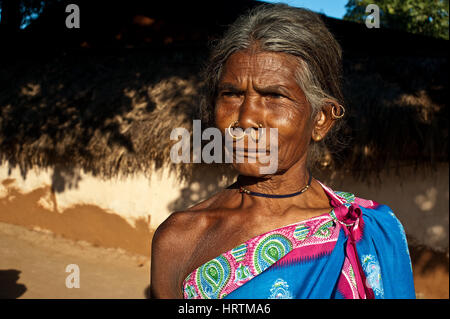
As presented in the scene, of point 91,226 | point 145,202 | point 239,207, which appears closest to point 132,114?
point 145,202

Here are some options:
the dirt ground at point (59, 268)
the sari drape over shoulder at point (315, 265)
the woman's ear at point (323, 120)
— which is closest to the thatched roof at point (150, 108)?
the dirt ground at point (59, 268)

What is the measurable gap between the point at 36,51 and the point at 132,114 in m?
2.31

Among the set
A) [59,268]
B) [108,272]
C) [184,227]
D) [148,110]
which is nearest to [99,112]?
[148,110]

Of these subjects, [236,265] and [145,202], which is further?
[145,202]

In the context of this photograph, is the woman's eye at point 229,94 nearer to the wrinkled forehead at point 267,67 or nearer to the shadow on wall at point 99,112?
the wrinkled forehead at point 267,67

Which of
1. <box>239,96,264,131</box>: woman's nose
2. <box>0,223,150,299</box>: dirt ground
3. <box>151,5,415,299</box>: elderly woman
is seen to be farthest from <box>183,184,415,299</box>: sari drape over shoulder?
<box>0,223,150,299</box>: dirt ground

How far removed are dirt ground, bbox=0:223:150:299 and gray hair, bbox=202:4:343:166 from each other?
122cm

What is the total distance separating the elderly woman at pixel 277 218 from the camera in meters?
1.20

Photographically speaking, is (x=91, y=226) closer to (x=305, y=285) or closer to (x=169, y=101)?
(x=169, y=101)

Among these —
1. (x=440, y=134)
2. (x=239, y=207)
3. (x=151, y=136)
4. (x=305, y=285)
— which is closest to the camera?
(x=305, y=285)

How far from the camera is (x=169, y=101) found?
5.52m

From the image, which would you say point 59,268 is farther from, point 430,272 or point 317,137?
point 430,272

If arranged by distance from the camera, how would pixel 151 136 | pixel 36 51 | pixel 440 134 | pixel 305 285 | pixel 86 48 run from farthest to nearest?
pixel 86 48
pixel 36 51
pixel 151 136
pixel 440 134
pixel 305 285
